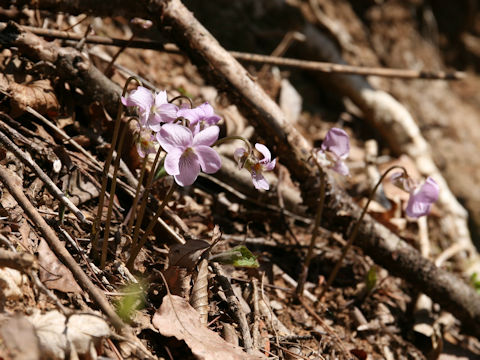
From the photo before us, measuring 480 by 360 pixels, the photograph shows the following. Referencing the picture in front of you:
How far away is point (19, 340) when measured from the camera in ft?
4.25

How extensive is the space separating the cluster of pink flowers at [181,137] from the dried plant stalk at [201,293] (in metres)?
0.46

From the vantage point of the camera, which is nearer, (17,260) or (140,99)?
(17,260)

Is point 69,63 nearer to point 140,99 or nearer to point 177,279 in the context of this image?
point 140,99

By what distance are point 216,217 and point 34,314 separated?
4.21 ft

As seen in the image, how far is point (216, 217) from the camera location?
267 cm

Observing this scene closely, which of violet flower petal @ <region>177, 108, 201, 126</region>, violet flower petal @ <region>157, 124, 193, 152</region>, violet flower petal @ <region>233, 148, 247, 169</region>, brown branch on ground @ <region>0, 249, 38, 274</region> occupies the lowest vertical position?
brown branch on ground @ <region>0, 249, 38, 274</region>

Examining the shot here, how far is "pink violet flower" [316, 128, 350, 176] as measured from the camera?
89.1 inches

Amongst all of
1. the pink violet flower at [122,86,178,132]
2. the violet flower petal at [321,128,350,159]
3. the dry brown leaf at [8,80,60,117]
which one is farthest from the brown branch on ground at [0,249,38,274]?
the violet flower petal at [321,128,350,159]

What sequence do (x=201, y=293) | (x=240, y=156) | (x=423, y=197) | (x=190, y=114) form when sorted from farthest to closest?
(x=423, y=197) < (x=201, y=293) < (x=240, y=156) < (x=190, y=114)

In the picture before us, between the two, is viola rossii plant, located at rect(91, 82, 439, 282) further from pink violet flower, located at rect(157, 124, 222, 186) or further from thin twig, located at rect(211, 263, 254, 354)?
thin twig, located at rect(211, 263, 254, 354)

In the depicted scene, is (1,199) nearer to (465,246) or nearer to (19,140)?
(19,140)

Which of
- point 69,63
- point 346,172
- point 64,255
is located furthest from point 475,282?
point 69,63

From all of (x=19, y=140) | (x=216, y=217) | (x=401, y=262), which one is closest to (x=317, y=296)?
(x=401, y=262)

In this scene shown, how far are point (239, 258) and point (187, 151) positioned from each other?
24.5 inches
